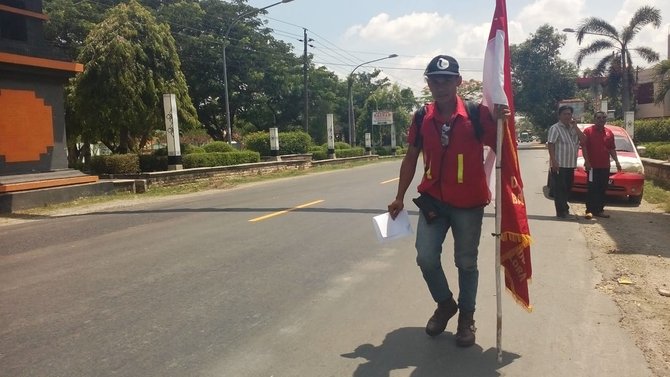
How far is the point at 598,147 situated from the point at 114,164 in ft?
53.1

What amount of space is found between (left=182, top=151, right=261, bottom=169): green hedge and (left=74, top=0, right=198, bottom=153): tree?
9.61 feet

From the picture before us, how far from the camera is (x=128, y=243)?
25.9 ft

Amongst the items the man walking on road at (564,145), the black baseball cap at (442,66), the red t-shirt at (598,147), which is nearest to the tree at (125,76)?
the man walking on road at (564,145)

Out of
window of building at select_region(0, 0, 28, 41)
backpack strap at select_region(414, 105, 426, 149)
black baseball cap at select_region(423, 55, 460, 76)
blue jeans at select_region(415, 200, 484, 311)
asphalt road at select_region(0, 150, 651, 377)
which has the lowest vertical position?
asphalt road at select_region(0, 150, 651, 377)

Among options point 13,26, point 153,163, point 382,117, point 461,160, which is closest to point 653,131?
point 153,163

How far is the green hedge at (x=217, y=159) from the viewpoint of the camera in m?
21.4

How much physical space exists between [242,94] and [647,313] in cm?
3777

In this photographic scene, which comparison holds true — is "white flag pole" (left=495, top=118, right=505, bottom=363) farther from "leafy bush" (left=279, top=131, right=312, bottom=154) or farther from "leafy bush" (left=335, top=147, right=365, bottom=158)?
"leafy bush" (left=335, top=147, right=365, bottom=158)

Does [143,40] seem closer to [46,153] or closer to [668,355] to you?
[46,153]

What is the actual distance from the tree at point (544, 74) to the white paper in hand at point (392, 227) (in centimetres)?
6248

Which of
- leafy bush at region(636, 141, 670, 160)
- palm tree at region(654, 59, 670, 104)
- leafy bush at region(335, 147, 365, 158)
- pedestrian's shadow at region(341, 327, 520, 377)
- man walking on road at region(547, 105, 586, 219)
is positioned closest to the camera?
pedestrian's shadow at region(341, 327, 520, 377)

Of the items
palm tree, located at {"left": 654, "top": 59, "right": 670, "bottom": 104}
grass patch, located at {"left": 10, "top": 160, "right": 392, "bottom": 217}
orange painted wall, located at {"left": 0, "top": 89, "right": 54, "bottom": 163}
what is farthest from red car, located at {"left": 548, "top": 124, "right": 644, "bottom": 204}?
palm tree, located at {"left": 654, "top": 59, "right": 670, "bottom": 104}

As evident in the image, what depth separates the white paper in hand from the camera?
12.9 feet

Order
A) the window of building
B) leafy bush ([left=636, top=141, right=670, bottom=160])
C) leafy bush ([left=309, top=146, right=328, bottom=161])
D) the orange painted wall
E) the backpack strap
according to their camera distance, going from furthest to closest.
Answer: leafy bush ([left=309, top=146, right=328, bottom=161]), leafy bush ([left=636, top=141, right=670, bottom=160]), the window of building, the orange painted wall, the backpack strap
